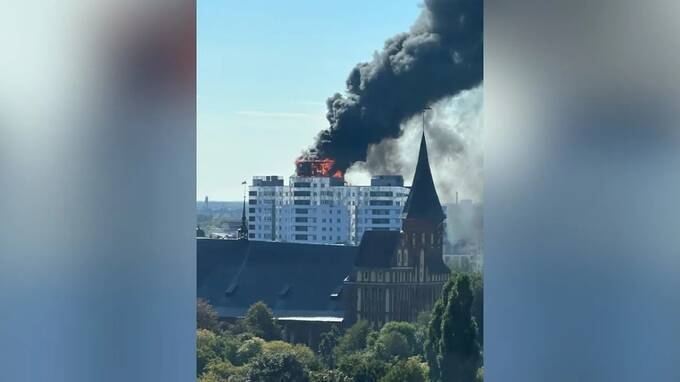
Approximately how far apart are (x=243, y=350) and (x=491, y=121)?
10.5m

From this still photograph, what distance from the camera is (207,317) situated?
12094 millimetres

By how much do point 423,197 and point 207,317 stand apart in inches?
135

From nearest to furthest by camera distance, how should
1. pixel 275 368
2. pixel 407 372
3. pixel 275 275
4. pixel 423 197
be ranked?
pixel 407 372, pixel 275 368, pixel 423 197, pixel 275 275

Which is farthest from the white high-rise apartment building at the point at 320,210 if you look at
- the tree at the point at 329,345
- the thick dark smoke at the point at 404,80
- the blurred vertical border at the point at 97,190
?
the blurred vertical border at the point at 97,190

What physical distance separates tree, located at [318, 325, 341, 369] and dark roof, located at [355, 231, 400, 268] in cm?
96

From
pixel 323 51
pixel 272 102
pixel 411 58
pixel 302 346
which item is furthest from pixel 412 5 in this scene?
pixel 302 346

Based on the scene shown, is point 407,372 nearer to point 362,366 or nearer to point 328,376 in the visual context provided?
point 362,366

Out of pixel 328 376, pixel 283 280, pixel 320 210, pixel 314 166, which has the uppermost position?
pixel 314 166

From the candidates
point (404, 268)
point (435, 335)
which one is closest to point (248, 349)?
point (404, 268)

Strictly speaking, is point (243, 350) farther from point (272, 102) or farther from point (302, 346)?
point (272, 102)

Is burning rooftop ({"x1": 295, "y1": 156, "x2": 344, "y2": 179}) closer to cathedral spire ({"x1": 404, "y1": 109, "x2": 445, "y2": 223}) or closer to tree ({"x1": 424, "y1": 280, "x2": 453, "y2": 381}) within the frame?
cathedral spire ({"x1": 404, "y1": 109, "x2": 445, "y2": 223})

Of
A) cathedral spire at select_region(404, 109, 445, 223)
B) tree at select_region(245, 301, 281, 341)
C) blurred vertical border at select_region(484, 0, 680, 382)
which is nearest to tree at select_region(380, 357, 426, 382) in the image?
tree at select_region(245, 301, 281, 341)

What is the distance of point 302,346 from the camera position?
11.8 meters

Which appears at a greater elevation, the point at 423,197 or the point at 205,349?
the point at 423,197
